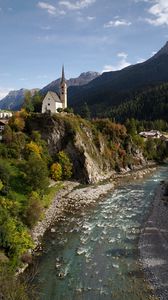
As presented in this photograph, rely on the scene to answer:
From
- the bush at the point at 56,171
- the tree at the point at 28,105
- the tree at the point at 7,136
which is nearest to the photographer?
the bush at the point at 56,171

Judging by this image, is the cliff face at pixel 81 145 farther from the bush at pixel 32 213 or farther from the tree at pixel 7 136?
the bush at pixel 32 213

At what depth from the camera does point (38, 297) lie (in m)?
34.0

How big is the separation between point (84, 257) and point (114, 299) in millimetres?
10167

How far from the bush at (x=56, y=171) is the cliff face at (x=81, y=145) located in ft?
17.3

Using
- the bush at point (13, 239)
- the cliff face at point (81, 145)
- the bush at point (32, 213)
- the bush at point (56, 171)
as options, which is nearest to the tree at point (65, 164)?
the bush at point (56, 171)

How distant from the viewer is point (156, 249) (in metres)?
44.2

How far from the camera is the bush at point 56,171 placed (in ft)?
266

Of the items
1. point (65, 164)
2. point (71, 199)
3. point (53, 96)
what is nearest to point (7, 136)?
point (65, 164)

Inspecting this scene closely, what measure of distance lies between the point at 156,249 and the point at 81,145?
158 ft

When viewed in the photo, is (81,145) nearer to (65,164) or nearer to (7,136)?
(65,164)

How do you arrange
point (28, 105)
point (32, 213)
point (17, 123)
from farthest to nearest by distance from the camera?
point (28, 105) → point (17, 123) → point (32, 213)

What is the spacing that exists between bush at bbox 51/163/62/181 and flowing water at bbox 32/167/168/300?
1818 centimetres

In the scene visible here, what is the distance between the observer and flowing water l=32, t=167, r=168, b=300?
35.2m

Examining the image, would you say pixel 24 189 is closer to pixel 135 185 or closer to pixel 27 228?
pixel 27 228
